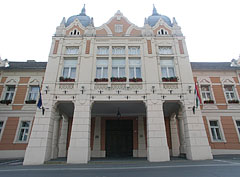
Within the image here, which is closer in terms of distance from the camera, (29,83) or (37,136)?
(37,136)

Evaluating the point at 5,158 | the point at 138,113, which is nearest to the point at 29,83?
the point at 5,158

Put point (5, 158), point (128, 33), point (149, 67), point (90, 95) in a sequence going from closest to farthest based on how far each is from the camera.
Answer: point (90, 95) < point (149, 67) < point (5, 158) < point (128, 33)

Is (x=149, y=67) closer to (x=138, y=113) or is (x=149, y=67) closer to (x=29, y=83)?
(x=138, y=113)

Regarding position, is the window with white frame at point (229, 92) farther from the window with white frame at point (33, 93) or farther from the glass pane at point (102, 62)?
the window with white frame at point (33, 93)

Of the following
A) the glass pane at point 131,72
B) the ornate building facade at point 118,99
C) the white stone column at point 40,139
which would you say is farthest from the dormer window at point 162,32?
the white stone column at point 40,139

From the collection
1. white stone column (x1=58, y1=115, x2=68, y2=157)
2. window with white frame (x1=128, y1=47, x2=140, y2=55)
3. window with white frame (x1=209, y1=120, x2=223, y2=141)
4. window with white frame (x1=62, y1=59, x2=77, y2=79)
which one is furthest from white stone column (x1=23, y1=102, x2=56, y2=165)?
window with white frame (x1=209, y1=120, x2=223, y2=141)

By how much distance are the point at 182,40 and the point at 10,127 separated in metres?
18.6

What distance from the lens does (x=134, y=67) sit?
40.5 ft

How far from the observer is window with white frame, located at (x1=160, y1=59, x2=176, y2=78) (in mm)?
12148

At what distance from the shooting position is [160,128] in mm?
10039

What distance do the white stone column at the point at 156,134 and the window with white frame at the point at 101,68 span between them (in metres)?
4.43

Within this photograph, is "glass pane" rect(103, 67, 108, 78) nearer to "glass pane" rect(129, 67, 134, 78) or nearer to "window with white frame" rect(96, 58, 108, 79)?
"window with white frame" rect(96, 58, 108, 79)

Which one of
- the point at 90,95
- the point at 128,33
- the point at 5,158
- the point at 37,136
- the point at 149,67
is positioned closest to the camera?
the point at 37,136

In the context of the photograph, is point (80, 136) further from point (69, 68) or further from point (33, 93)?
point (33, 93)
